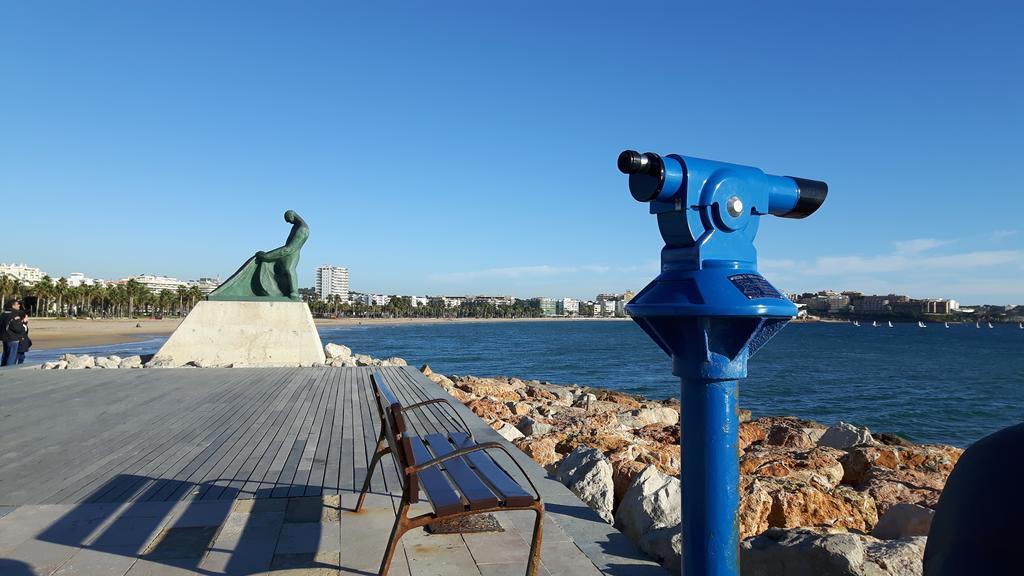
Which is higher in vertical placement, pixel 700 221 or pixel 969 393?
pixel 700 221

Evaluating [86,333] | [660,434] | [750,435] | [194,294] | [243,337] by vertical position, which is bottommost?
[86,333]

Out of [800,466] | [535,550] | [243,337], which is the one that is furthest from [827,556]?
[243,337]

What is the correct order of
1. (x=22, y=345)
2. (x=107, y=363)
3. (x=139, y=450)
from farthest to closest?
1. (x=22, y=345)
2. (x=107, y=363)
3. (x=139, y=450)

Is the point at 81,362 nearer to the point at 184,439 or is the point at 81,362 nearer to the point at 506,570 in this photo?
the point at 184,439

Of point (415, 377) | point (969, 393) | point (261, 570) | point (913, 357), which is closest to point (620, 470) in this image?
point (261, 570)

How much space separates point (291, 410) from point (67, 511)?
3951mm

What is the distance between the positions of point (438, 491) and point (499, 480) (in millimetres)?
314

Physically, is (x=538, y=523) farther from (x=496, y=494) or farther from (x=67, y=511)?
(x=67, y=511)

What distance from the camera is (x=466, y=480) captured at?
128 inches

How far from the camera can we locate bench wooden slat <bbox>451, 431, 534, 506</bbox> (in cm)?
290

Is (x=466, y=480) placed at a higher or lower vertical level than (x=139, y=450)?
higher

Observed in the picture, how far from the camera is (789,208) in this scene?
227 centimetres

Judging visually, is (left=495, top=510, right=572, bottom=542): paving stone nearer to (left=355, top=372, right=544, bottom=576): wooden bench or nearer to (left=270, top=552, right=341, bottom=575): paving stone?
(left=355, top=372, right=544, bottom=576): wooden bench

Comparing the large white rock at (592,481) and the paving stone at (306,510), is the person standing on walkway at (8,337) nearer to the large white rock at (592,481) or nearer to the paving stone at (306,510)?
the paving stone at (306,510)
